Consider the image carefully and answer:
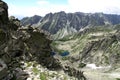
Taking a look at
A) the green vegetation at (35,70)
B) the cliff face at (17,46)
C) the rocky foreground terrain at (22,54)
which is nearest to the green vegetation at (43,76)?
the rocky foreground terrain at (22,54)

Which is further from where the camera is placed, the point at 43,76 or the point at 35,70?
the point at 35,70

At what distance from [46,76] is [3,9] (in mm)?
15182

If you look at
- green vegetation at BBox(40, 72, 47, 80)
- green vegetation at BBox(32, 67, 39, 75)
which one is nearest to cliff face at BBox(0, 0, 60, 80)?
green vegetation at BBox(32, 67, 39, 75)

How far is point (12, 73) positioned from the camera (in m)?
45.4

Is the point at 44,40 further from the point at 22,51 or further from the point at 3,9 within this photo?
the point at 3,9

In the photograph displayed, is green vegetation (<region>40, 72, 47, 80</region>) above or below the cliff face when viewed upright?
below

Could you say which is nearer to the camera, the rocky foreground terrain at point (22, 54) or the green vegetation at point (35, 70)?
the rocky foreground terrain at point (22, 54)

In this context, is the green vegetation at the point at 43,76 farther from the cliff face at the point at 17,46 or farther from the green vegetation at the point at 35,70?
the cliff face at the point at 17,46

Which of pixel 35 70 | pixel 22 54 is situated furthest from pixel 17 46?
pixel 35 70

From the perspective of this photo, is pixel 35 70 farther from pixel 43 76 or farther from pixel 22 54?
pixel 22 54

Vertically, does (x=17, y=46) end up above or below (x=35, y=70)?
above

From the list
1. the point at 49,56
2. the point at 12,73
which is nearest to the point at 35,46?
the point at 49,56

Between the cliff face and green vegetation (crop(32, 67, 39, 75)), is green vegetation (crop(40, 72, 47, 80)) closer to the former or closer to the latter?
green vegetation (crop(32, 67, 39, 75))

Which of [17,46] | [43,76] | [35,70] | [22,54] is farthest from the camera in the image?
[17,46]
